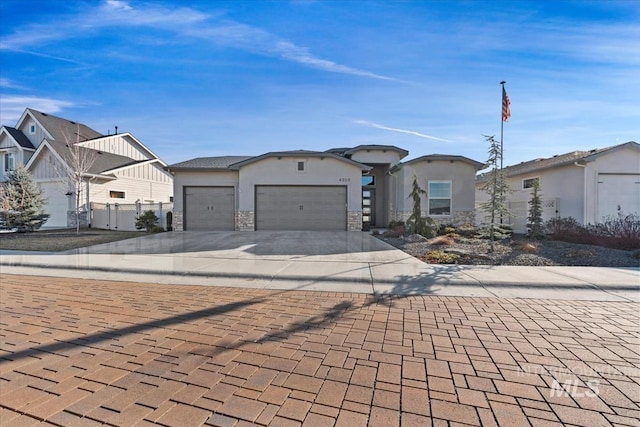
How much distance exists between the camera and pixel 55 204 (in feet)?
68.2

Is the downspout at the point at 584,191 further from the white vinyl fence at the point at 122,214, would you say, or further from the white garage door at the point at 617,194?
the white vinyl fence at the point at 122,214

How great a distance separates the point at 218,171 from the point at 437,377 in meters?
16.7

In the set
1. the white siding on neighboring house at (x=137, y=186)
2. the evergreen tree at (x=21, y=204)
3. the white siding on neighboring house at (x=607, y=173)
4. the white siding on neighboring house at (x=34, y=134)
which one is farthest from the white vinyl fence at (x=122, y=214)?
the white siding on neighboring house at (x=607, y=173)

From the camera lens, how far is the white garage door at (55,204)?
20453 mm

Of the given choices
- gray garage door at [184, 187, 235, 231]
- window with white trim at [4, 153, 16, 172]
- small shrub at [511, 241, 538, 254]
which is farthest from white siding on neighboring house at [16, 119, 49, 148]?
small shrub at [511, 241, 538, 254]

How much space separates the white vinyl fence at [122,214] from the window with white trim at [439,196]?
615 inches

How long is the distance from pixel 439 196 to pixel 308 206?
7.51m

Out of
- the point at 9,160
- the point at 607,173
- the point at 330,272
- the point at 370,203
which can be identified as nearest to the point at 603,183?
the point at 607,173

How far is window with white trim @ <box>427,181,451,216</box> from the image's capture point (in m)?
17.3

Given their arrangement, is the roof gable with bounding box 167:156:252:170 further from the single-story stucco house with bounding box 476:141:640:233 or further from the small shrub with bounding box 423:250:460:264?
the single-story stucco house with bounding box 476:141:640:233

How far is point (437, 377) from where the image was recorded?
2652 millimetres

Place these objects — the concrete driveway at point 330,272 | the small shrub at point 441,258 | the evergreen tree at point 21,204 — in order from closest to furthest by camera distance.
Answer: the concrete driveway at point 330,272, the small shrub at point 441,258, the evergreen tree at point 21,204

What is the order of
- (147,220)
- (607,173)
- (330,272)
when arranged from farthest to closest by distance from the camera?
(147,220)
(607,173)
(330,272)

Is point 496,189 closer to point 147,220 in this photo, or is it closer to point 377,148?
point 377,148
